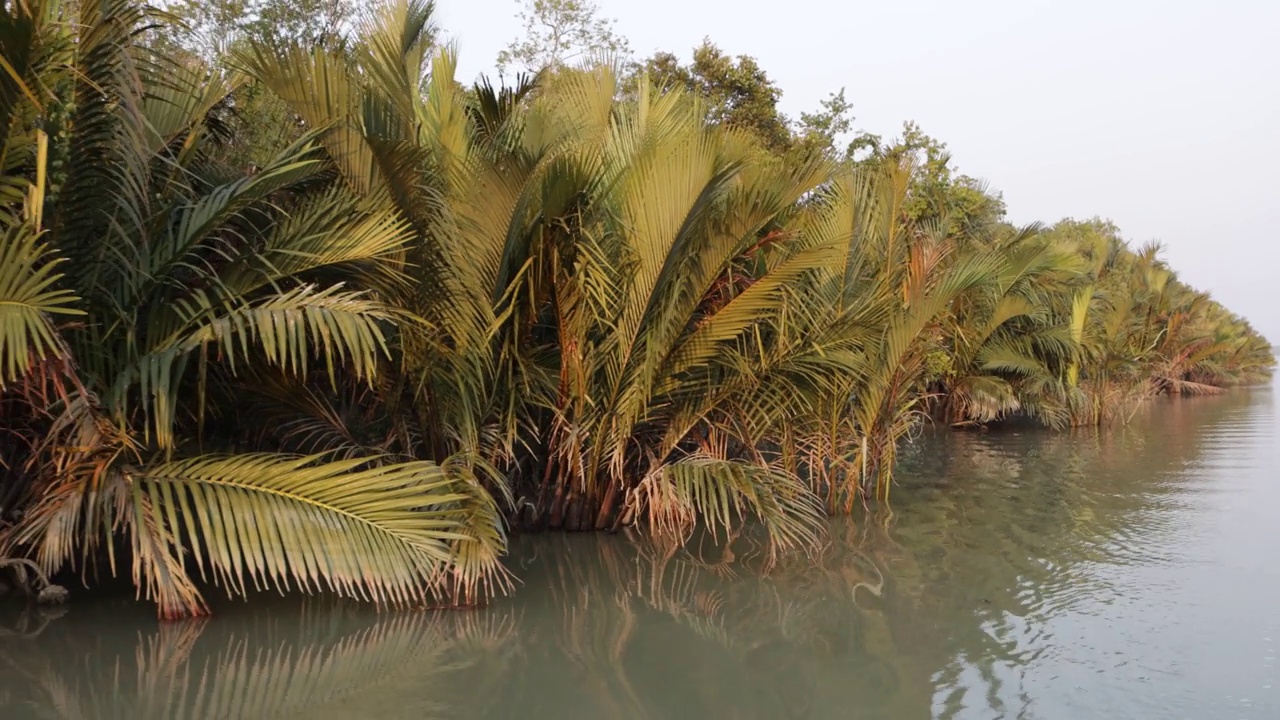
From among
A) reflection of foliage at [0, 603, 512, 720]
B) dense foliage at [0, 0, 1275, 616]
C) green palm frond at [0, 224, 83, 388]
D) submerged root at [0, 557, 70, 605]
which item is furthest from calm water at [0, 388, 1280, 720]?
green palm frond at [0, 224, 83, 388]

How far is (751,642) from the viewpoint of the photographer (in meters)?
4.94

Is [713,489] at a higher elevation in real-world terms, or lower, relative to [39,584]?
higher

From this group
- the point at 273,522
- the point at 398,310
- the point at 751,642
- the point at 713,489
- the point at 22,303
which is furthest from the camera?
the point at 713,489

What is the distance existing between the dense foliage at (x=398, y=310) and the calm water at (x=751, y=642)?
32cm

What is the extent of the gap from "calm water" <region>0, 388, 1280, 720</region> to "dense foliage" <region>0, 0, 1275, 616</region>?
320 mm

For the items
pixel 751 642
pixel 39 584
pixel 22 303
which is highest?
pixel 22 303

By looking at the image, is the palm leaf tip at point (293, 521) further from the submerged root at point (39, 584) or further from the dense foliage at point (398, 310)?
the submerged root at point (39, 584)

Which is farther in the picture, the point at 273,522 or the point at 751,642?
→ the point at 751,642

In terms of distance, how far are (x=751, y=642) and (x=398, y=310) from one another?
2.52 metres

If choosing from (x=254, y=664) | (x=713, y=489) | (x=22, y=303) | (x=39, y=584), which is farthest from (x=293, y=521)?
(x=713, y=489)

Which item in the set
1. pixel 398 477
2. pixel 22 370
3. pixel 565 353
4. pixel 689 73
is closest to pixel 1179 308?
pixel 689 73

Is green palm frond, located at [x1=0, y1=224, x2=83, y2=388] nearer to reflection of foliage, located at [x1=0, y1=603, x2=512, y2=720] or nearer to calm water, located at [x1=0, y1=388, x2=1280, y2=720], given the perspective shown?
reflection of foliage, located at [x1=0, y1=603, x2=512, y2=720]

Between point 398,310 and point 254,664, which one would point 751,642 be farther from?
point 398,310

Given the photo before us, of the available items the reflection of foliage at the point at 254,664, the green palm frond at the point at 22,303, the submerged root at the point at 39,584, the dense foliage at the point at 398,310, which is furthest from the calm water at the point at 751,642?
the green palm frond at the point at 22,303
